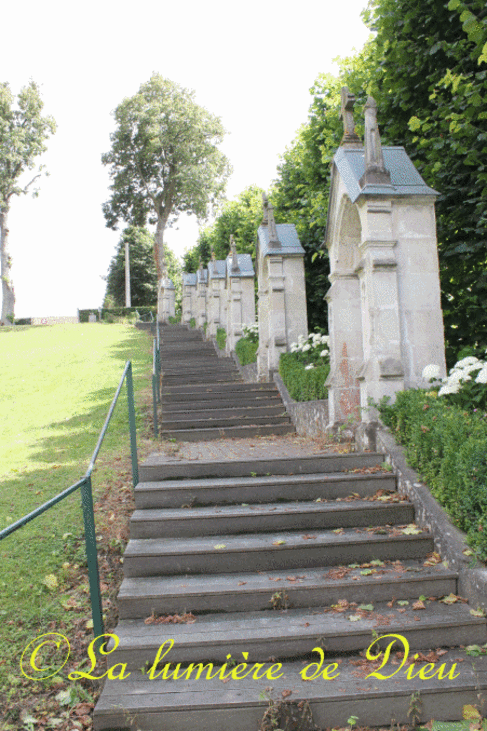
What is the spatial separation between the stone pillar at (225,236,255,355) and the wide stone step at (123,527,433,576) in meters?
13.3

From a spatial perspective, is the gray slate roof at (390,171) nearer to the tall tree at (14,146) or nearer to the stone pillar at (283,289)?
the stone pillar at (283,289)

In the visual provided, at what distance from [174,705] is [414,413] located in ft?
10.6

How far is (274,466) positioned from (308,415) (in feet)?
11.2

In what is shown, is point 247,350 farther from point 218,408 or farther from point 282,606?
point 282,606

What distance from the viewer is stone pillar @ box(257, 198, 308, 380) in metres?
11.8

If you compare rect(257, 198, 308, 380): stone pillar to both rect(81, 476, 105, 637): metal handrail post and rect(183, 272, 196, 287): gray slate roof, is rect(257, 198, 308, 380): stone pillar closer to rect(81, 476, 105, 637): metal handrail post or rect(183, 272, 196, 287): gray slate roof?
rect(81, 476, 105, 637): metal handrail post

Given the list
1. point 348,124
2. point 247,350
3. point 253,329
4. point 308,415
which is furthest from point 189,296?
point 348,124

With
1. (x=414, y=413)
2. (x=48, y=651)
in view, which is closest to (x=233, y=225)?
(x=414, y=413)

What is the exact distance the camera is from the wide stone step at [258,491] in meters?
5.43

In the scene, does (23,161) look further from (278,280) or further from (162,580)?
(162,580)

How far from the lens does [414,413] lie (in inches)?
213

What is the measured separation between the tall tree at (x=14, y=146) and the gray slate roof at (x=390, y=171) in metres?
32.8

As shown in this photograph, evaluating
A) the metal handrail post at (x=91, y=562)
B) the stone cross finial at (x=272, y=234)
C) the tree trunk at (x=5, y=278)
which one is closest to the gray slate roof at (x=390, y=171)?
the metal handrail post at (x=91, y=562)

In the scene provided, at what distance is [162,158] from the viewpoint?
3900cm
